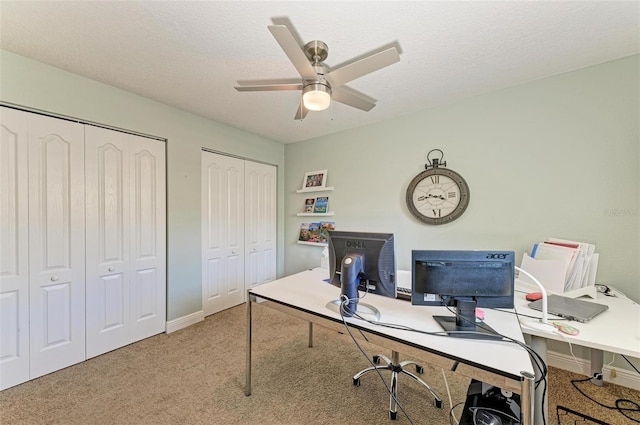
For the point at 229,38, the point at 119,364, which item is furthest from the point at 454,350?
the point at 119,364

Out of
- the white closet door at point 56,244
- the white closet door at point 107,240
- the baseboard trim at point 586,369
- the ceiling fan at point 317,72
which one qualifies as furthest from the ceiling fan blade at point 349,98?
the baseboard trim at point 586,369

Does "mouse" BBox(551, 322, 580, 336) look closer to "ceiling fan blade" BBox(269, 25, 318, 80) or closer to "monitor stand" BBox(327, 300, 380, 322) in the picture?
"monitor stand" BBox(327, 300, 380, 322)

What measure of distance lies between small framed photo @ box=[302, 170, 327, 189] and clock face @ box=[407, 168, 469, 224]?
1.26m

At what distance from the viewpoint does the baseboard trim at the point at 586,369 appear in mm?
1917

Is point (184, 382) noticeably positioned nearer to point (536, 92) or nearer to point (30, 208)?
point (30, 208)

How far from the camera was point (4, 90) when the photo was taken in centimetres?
186

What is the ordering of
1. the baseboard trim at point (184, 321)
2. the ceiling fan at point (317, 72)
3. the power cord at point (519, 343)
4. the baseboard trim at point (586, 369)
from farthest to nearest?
the baseboard trim at point (184, 321) → the baseboard trim at point (586, 369) → the ceiling fan at point (317, 72) → the power cord at point (519, 343)

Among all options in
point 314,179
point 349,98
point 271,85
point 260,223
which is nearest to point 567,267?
point 349,98

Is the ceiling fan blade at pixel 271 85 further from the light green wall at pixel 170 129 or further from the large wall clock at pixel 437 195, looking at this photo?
the large wall clock at pixel 437 195

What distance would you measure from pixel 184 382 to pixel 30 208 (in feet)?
5.94

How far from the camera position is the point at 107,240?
2369mm

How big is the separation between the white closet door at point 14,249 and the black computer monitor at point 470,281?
2.92m

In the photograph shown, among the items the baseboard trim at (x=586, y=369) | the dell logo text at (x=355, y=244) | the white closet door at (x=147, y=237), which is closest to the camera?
the dell logo text at (x=355, y=244)

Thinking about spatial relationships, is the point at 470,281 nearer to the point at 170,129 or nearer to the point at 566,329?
the point at 566,329
